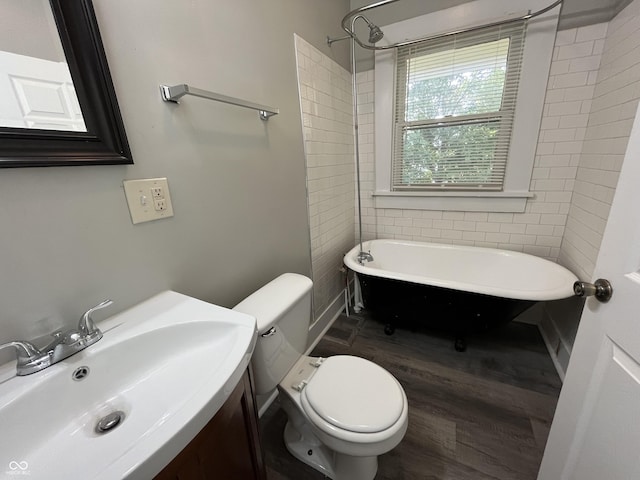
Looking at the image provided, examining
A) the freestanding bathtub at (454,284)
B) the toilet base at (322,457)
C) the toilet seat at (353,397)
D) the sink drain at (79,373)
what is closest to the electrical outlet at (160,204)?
the sink drain at (79,373)

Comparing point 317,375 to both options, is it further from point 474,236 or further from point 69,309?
point 474,236

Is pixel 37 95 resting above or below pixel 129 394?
above

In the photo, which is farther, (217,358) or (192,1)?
(192,1)

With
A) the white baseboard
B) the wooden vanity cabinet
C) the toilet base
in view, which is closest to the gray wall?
the wooden vanity cabinet

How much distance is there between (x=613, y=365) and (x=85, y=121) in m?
1.53

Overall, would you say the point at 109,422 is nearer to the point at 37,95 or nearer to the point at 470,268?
the point at 37,95

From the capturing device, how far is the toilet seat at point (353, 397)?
0.95 metres

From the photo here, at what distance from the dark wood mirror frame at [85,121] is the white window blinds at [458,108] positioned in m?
1.98

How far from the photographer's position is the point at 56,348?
2.10ft

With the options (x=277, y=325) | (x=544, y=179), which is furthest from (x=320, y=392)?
(x=544, y=179)

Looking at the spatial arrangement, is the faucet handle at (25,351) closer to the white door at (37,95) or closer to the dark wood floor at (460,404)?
the white door at (37,95)

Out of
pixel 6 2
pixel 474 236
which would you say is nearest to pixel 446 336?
pixel 474 236

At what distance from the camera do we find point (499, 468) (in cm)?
117

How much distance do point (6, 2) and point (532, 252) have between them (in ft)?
9.11
